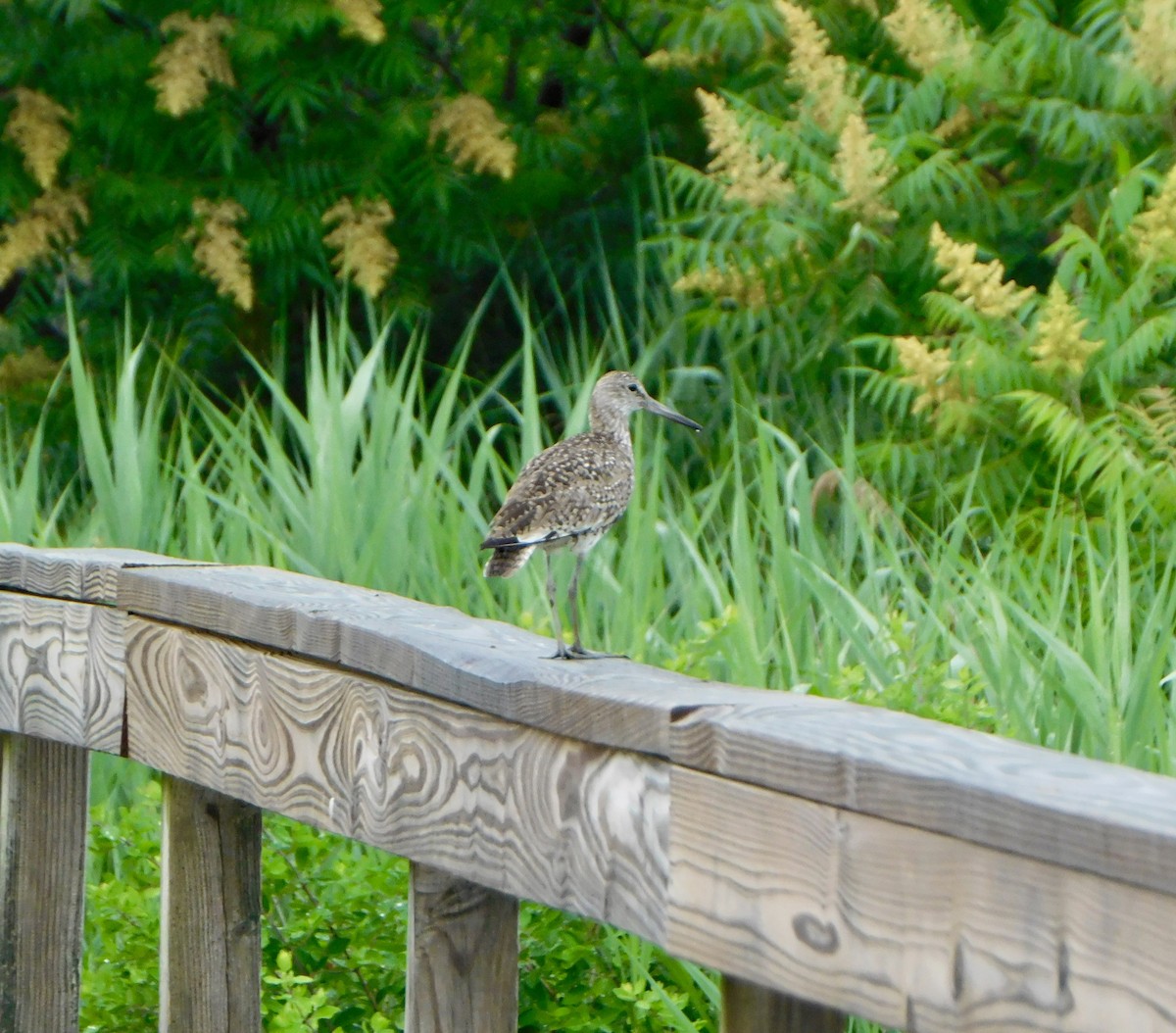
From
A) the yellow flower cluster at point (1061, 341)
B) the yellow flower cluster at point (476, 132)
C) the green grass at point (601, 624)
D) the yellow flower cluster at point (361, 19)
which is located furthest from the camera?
the yellow flower cluster at point (476, 132)

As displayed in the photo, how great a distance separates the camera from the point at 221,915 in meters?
2.47

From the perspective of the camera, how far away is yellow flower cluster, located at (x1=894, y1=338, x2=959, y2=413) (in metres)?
5.27

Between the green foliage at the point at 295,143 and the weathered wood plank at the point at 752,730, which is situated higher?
the green foliage at the point at 295,143

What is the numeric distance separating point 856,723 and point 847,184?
4579 mm

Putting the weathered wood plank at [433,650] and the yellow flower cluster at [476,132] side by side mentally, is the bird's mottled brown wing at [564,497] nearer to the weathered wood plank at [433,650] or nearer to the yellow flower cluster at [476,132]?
the weathered wood plank at [433,650]

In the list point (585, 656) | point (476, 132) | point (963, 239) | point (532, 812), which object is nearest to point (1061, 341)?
point (963, 239)

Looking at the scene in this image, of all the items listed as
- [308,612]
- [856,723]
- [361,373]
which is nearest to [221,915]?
[308,612]

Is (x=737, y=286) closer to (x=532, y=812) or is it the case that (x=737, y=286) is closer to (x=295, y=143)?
(x=295, y=143)

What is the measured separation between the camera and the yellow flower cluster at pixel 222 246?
680 cm

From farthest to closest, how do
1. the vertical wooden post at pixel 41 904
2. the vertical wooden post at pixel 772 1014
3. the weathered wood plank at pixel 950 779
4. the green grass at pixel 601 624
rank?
the green grass at pixel 601 624, the vertical wooden post at pixel 41 904, the vertical wooden post at pixel 772 1014, the weathered wood plank at pixel 950 779

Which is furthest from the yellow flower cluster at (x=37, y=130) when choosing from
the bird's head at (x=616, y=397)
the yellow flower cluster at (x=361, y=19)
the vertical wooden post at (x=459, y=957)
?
the vertical wooden post at (x=459, y=957)

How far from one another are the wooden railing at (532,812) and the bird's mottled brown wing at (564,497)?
781 millimetres

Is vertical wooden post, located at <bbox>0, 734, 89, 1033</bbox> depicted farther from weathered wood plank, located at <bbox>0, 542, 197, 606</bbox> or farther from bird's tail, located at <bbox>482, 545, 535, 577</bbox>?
bird's tail, located at <bbox>482, 545, 535, 577</bbox>

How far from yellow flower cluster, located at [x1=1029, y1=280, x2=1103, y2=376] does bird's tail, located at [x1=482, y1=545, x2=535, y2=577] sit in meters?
2.18
